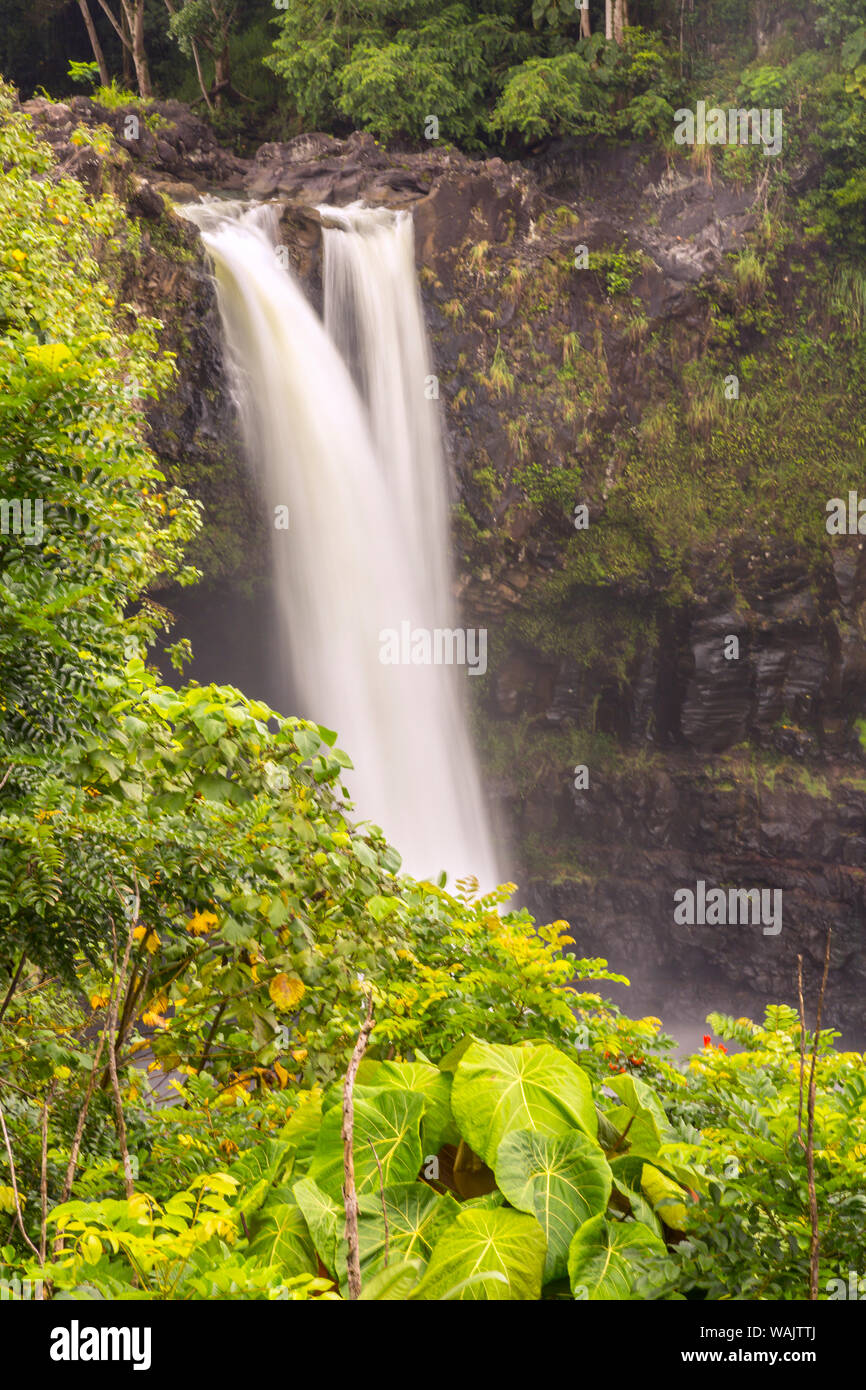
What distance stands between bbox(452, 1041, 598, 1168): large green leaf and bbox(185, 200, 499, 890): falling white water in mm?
10911

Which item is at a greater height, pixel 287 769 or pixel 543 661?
pixel 543 661

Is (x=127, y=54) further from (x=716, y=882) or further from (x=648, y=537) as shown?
(x=716, y=882)

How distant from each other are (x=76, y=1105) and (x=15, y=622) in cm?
130

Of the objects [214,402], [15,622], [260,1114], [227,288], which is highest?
[227,288]

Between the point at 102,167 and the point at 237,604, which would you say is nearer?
the point at 102,167

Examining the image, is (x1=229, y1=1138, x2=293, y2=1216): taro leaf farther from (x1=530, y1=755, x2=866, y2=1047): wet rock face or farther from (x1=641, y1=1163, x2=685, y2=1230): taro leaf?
(x1=530, y1=755, x2=866, y2=1047): wet rock face

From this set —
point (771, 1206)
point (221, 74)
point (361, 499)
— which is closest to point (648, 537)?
point (361, 499)

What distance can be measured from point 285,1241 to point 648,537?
1323cm

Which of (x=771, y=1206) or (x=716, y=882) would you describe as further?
(x=716, y=882)

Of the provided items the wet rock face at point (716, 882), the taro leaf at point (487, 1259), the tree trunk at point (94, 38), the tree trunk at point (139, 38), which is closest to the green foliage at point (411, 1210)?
the taro leaf at point (487, 1259)

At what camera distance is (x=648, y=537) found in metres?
13.9

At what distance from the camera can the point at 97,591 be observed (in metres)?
2.20
